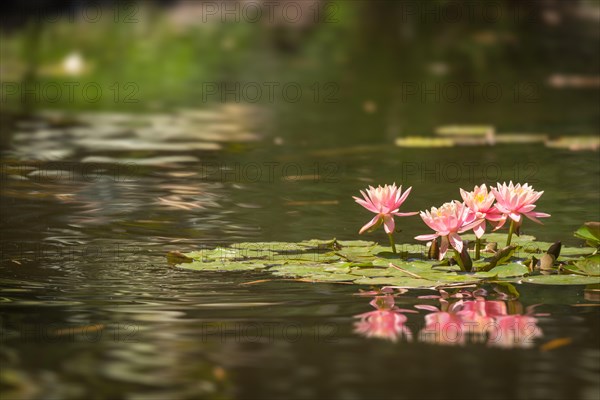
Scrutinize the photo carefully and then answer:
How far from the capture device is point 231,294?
4207 mm

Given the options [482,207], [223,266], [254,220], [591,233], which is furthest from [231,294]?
[254,220]

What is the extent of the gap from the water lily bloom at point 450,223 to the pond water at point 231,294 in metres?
0.26

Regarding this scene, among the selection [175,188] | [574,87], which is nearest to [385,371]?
[175,188]

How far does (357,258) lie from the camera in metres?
4.66

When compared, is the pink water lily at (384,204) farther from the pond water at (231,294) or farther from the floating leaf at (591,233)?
the floating leaf at (591,233)

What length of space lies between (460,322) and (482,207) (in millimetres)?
738

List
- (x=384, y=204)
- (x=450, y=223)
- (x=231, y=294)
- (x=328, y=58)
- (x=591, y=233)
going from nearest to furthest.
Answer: (x=231, y=294), (x=450, y=223), (x=591, y=233), (x=384, y=204), (x=328, y=58)

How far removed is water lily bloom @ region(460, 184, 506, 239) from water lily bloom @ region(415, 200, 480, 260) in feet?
0.12

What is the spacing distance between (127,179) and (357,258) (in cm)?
274

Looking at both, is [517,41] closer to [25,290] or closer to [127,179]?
[127,179]

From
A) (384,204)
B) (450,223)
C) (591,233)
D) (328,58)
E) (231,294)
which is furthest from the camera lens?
(328,58)

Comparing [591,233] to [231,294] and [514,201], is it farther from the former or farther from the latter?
[231,294]

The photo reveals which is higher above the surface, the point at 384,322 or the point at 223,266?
the point at 223,266

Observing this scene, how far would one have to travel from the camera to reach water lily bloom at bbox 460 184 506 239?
14.5ft
